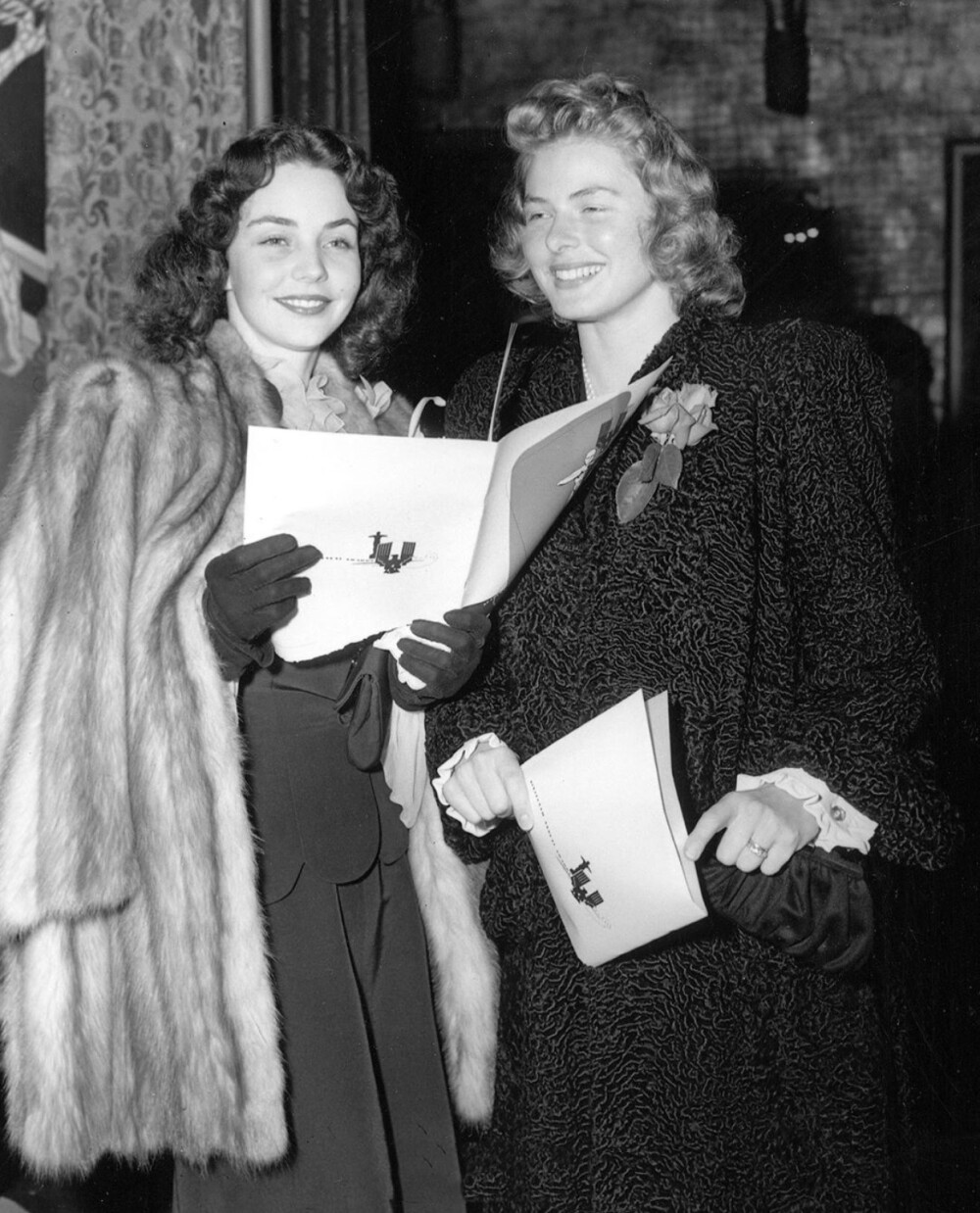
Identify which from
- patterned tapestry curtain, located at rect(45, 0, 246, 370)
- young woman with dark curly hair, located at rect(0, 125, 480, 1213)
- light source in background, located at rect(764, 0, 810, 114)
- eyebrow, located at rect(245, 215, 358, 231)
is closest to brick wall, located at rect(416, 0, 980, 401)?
light source in background, located at rect(764, 0, 810, 114)

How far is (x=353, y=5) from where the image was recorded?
9.99 feet

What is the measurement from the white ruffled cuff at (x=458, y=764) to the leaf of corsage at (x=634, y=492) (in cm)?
36

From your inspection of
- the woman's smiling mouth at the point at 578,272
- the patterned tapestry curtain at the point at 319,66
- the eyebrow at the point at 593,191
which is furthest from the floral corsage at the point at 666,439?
the patterned tapestry curtain at the point at 319,66

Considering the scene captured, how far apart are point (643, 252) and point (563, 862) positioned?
860mm

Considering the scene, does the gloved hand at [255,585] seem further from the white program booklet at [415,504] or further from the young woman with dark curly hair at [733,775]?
the young woman with dark curly hair at [733,775]

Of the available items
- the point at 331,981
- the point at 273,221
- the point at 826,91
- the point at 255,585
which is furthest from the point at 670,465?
the point at 826,91

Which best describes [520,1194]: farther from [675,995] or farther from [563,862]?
[563,862]

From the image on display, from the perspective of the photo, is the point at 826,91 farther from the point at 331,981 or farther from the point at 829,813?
the point at 331,981

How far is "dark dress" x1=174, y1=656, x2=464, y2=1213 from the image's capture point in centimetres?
185

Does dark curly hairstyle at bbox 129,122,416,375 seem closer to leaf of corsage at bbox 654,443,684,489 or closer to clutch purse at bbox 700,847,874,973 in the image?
leaf of corsage at bbox 654,443,684,489

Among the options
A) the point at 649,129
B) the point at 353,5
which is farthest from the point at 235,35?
the point at 649,129

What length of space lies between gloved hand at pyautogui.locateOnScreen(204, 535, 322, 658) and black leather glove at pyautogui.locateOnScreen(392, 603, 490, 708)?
171 millimetres

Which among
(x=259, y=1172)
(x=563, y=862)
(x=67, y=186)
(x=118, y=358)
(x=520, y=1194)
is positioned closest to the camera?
(x=563, y=862)

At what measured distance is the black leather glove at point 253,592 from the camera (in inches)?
63.4
